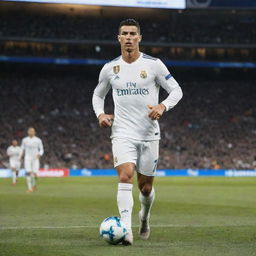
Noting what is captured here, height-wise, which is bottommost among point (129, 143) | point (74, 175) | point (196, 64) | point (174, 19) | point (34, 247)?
point (74, 175)

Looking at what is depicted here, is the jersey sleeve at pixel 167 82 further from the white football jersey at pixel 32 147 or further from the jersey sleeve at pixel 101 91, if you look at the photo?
the white football jersey at pixel 32 147

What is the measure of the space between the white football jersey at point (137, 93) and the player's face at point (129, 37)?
26cm

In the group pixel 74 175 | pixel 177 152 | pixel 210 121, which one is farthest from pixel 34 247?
pixel 210 121

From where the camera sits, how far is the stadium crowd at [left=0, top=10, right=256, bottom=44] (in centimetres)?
5959

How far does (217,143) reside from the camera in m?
55.6

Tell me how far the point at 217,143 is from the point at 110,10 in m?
15.8

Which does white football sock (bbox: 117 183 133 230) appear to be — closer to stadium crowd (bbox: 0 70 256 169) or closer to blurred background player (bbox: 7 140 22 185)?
blurred background player (bbox: 7 140 22 185)

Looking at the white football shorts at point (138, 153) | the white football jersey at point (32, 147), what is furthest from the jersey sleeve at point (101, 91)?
the white football jersey at point (32, 147)

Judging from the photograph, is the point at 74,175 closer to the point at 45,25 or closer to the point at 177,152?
the point at 177,152

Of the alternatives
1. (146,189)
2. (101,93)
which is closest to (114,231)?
(146,189)

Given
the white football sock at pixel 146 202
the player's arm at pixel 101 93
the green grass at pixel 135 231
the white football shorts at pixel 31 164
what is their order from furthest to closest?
the white football shorts at pixel 31 164
the white football sock at pixel 146 202
the player's arm at pixel 101 93
the green grass at pixel 135 231

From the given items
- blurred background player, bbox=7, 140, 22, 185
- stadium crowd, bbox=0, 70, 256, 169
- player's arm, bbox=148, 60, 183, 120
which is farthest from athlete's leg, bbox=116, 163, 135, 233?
stadium crowd, bbox=0, 70, 256, 169

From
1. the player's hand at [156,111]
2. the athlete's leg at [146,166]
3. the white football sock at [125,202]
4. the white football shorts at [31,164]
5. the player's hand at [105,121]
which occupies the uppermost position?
the player's hand at [156,111]

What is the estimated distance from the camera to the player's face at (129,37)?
9.68 meters
